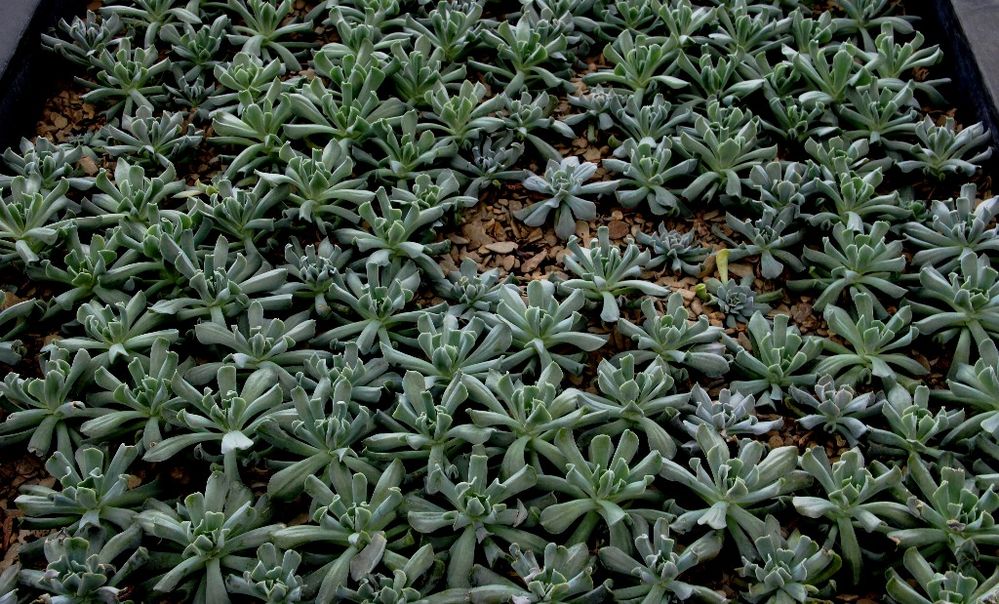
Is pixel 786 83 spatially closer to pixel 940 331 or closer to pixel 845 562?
pixel 940 331

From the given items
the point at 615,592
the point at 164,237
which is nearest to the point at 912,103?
the point at 615,592

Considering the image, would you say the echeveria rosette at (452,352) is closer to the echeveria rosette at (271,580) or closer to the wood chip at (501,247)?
the wood chip at (501,247)

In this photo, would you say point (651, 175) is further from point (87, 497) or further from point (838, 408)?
point (87, 497)

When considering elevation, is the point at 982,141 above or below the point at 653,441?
above

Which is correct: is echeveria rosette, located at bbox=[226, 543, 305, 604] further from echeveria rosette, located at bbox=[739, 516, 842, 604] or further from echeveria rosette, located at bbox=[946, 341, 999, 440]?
echeveria rosette, located at bbox=[946, 341, 999, 440]

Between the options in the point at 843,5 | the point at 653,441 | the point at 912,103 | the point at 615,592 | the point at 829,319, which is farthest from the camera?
the point at 843,5

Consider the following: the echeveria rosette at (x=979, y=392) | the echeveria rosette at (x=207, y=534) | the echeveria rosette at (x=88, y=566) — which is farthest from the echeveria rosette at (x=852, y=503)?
the echeveria rosette at (x=88, y=566)
